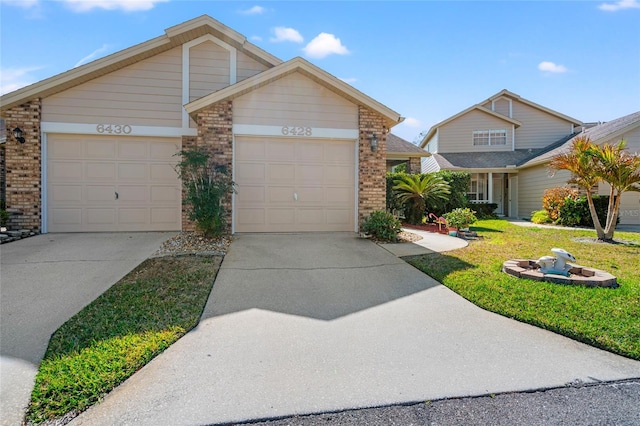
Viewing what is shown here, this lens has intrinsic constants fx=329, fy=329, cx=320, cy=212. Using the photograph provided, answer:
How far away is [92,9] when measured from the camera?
7828 millimetres

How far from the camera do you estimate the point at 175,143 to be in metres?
9.20

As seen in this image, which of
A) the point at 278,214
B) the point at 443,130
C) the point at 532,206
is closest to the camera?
the point at 278,214

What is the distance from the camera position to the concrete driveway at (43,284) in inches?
106

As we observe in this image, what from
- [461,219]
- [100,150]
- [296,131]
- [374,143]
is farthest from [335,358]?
[100,150]

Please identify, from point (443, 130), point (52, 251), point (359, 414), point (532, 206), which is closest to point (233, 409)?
point (359, 414)

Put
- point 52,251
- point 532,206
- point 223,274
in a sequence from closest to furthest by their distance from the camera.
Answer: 1. point 223,274
2. point 52,251
3. point 532,206

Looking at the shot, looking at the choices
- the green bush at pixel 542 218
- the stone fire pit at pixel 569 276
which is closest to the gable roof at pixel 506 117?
the green bush at pixel 542 218

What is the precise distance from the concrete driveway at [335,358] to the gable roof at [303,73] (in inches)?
200

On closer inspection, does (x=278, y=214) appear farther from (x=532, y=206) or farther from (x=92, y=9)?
(x=532, y=206)

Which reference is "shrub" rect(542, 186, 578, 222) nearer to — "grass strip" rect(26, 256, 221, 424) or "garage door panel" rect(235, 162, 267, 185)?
"garage door panel" rect(235, 162, 267, 185)

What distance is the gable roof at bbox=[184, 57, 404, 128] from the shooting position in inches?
314

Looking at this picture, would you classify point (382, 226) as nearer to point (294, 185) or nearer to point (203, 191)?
point (294, 185)

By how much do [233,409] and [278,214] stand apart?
21.6 ft

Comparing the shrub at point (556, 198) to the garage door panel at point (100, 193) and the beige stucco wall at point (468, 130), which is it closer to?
the beige stucco wall at point (468, 130)
